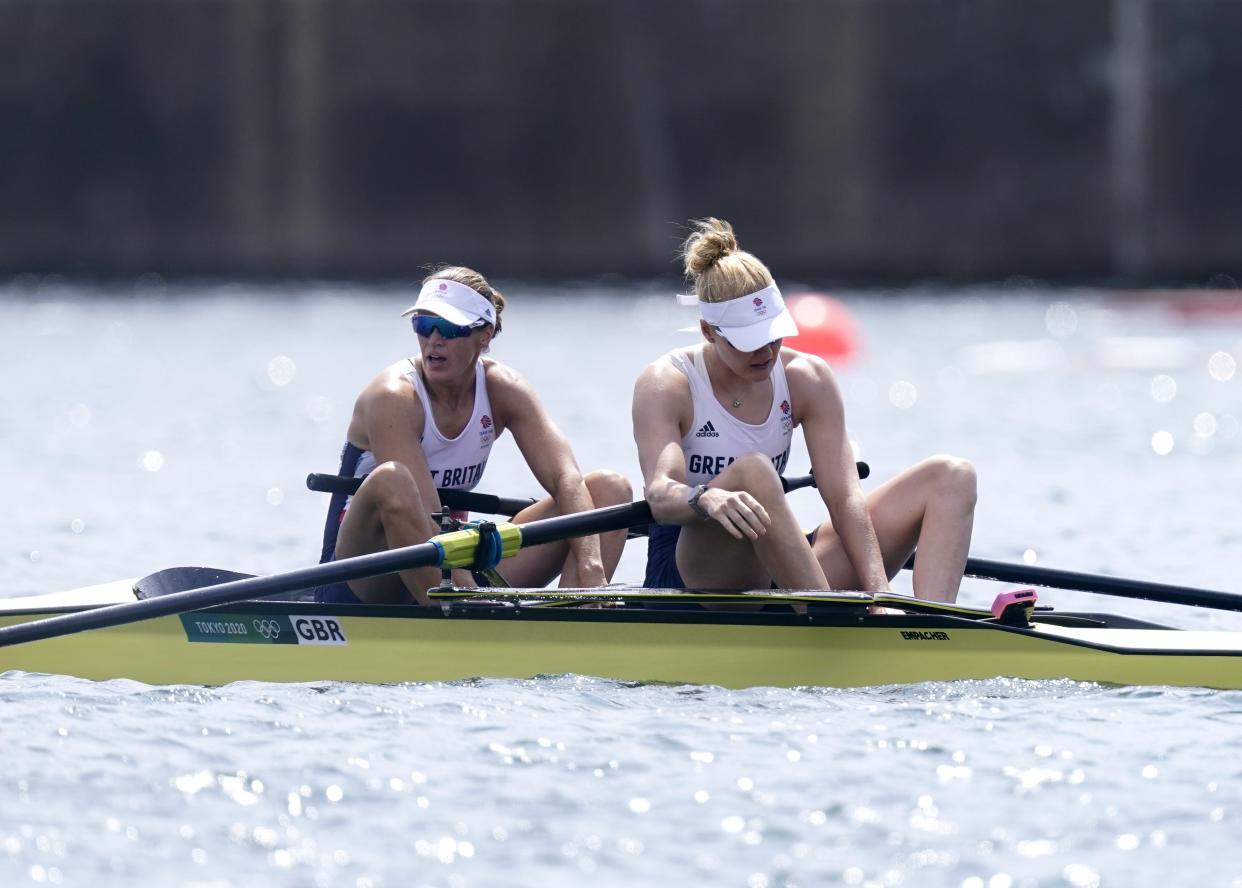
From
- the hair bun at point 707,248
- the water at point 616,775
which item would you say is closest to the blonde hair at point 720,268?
the hair bun at point 707,248

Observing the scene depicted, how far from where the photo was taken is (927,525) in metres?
6.32

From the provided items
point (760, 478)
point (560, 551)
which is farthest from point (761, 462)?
point (560, 551)

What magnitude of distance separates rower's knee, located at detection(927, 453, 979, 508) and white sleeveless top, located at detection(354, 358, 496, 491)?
1.50 metres

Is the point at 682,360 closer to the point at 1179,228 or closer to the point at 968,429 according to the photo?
the point at 968,429

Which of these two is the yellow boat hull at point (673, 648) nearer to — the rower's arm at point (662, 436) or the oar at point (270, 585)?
the oar at point (270, 585)

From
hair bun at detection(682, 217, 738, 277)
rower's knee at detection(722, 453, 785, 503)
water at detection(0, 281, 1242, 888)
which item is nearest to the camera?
water at detection(0, 281, 1242, 888)

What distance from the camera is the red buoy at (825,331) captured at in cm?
2023

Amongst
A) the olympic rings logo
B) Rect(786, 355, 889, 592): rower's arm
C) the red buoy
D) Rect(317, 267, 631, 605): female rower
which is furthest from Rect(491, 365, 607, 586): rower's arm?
the red buoy

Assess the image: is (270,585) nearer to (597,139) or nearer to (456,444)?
(456,444)

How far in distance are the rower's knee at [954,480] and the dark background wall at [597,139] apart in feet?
71.4

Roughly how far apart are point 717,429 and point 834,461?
0.40 metres

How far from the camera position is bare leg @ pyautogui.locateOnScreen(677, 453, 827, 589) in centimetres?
602

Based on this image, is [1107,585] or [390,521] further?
[1107,585]

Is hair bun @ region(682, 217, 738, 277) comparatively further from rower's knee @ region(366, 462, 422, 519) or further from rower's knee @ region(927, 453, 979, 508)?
rower's knee @ region(366, 462, 422, 519)
